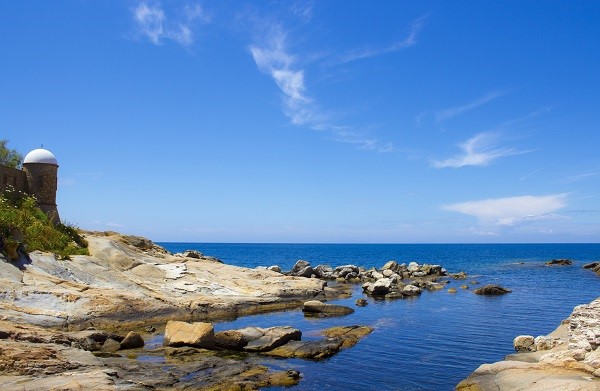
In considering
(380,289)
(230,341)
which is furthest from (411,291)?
(230,341)

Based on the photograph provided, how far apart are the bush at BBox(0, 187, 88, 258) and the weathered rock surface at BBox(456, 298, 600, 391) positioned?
3122 cm

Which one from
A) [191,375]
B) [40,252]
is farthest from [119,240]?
[191,375]

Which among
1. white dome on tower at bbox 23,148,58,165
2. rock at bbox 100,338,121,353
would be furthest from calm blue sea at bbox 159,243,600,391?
white dome on tower at bbox 23,148,58,165

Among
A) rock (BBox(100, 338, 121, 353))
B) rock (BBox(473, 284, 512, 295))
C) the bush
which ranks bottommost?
rock (BBox(100, 338, 121, 353))

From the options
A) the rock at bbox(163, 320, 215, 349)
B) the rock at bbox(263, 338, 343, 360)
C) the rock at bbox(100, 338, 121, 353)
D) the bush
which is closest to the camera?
the rock at bbox(100, 338, 121, 353)

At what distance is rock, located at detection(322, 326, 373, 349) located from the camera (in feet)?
96.0

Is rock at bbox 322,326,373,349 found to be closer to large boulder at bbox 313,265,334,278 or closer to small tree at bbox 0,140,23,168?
large boulder at bbox 313,265,334,278

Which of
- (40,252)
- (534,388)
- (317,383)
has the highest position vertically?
(40,252)

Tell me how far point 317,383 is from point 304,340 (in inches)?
329

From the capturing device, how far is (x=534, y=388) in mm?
17219

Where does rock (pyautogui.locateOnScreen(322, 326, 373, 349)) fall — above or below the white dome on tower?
below

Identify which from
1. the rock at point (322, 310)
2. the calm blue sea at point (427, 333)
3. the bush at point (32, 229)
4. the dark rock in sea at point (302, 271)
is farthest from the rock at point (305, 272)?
the bush at point (32, 229)

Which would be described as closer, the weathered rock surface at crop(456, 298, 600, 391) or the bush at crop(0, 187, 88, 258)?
the weathered rock surface at crop(456, 298, 600, 391)

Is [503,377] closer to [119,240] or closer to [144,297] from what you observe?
[144,297]
